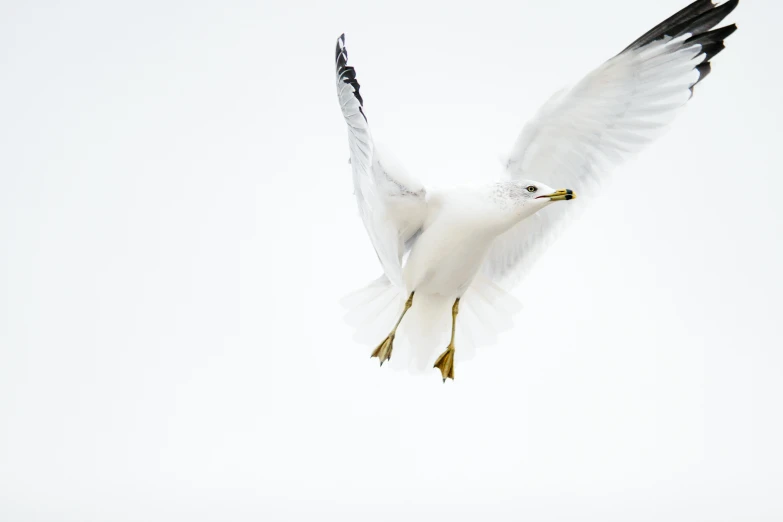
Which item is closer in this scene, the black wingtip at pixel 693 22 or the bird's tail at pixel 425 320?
the black wingtip at pixel 693 22

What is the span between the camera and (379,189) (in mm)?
6273

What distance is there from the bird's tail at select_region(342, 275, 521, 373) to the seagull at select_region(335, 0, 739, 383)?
0.09 metres

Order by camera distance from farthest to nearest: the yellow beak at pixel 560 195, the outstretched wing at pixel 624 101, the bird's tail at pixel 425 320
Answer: the bird's tail at pixel 425 320 → the outstretched wing at pixel 624 101 → the yellow beak at pixel 560 195

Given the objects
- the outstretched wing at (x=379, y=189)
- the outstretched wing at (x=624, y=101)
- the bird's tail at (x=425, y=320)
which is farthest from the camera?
the bird's tail at (x=425, y=320)

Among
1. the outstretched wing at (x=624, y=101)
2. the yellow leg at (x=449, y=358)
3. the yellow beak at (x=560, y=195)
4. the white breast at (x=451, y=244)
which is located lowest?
the yellow leg at (x=449, y=358)

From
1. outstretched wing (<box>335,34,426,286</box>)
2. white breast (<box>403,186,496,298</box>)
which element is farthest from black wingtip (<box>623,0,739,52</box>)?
outstretched wing (<box>335,34,426,286</box>)

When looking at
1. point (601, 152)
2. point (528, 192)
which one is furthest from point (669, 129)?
point (528, 192)

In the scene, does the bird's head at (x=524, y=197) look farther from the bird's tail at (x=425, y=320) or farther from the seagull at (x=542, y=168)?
the bird's tail at (x=425, y=320)

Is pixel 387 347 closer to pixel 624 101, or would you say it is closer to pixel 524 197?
pixel 524 197

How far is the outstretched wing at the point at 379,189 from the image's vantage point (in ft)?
18.2

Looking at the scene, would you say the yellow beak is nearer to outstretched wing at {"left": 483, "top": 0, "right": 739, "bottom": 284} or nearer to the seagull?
the seagull

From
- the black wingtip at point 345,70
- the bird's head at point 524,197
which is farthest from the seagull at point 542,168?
the black wingtip at point 345,70

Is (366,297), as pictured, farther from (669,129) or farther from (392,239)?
(669,129)

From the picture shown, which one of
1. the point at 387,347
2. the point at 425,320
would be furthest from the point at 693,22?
the point at 387,347
